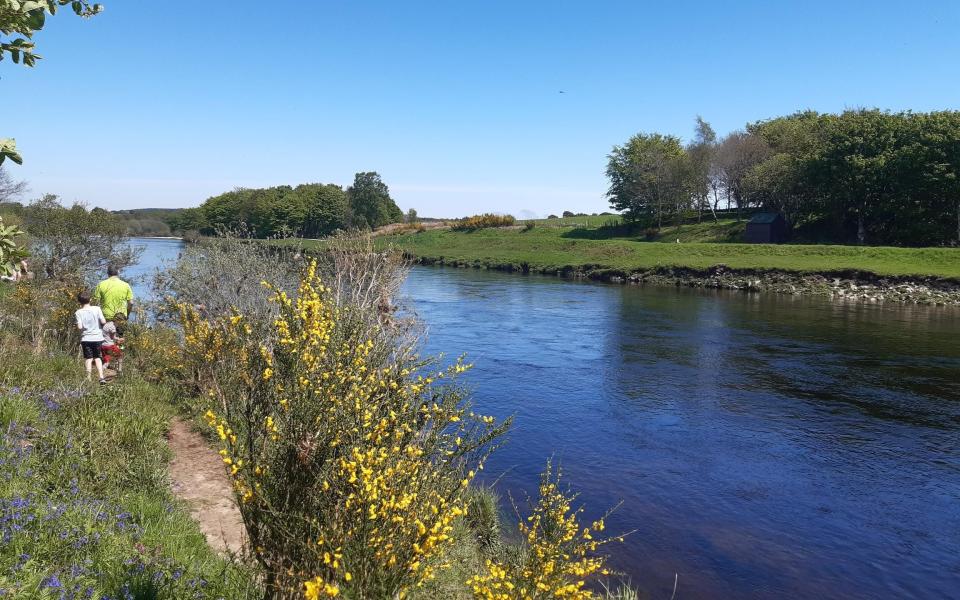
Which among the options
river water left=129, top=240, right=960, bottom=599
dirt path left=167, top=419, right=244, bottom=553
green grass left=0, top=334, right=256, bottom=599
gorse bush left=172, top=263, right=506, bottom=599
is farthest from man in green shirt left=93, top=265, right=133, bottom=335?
gorse bush left=172, top=263, right=506, bottom=599

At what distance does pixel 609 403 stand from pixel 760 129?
93.3 metres

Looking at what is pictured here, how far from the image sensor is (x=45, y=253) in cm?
2411

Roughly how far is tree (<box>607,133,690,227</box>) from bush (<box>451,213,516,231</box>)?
17596 millimetres

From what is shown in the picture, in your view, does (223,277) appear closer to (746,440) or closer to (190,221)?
(746,440)

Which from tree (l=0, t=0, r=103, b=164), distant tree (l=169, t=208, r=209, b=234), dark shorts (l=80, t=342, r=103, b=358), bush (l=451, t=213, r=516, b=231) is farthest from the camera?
distant tree (l=169, t=208, r=209, b=234)

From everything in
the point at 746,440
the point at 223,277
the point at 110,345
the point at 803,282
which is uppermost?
the point at 223,277

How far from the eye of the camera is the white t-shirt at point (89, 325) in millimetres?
12439

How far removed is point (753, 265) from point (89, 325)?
49045mm

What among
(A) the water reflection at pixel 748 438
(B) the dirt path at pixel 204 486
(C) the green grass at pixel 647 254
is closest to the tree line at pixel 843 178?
(C) the green grass at pixel 647 254

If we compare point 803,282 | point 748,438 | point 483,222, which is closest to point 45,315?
point 748,438

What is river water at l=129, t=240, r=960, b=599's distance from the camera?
400 inches

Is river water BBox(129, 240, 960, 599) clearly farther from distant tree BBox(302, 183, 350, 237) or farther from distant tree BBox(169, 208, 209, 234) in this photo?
distant tree BBox(169, 208, 209, 234)

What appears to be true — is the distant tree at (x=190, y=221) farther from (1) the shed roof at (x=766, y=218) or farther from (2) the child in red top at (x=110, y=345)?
(2) the child in red top at (x=110, y=345)

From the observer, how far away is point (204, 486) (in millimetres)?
9492
